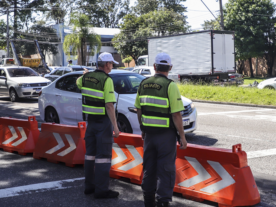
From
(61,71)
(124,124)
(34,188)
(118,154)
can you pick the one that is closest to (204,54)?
(61,71)

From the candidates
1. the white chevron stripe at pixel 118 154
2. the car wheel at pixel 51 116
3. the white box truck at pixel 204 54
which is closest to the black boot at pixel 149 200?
the white chevron stripe at pixel 118 154

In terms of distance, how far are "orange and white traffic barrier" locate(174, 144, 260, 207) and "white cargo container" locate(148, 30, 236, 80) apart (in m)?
19.8

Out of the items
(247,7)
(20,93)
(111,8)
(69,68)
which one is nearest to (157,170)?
(20,93)

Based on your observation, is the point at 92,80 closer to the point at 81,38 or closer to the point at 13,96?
the point at 13,96

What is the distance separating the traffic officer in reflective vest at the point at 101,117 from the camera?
181 inches

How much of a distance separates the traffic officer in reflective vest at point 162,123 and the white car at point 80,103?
340 centimetres

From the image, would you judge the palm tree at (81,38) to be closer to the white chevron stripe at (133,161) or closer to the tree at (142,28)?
the tree at (142,28)

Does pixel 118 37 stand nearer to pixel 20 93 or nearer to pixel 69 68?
pixel 69 68

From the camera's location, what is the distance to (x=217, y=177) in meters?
4.37

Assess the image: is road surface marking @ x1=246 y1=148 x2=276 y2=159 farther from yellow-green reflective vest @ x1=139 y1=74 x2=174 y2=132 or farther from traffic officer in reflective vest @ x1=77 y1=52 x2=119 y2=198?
yellow-green reflective vest @ x1=139 y1=74 x2=174 y2=132

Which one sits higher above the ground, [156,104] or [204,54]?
[204,54]

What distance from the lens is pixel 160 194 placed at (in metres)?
3.95

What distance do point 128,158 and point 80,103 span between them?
11.3 ft

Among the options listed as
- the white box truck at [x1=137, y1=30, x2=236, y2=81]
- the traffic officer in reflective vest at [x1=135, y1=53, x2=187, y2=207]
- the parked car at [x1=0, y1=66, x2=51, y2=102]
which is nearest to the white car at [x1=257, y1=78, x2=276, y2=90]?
the white box truck at [x1=137, y1=30, x2=236, y2=81]
